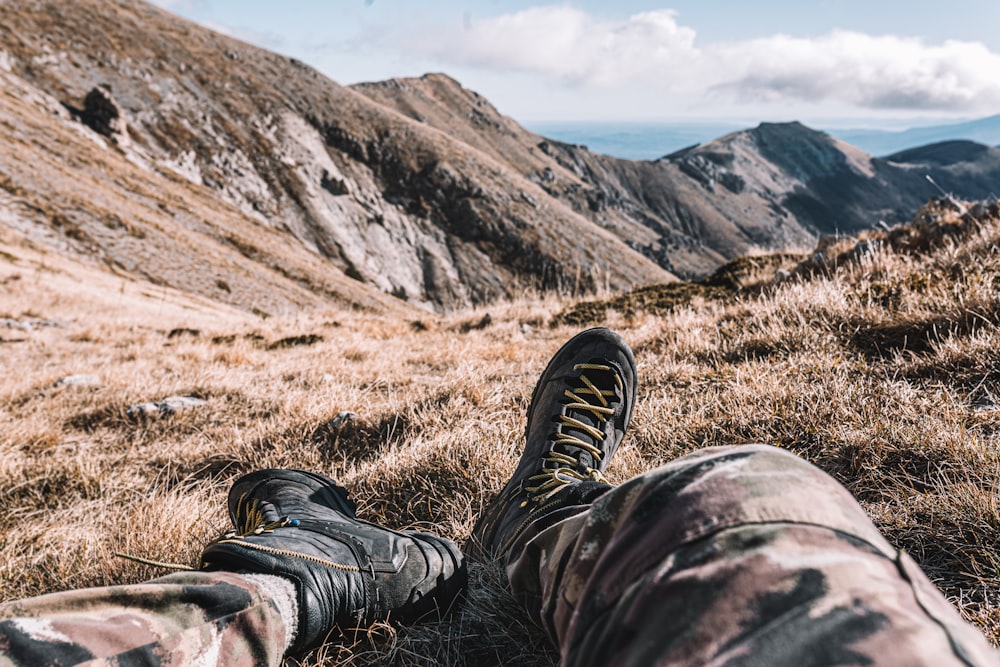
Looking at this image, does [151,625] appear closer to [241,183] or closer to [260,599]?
[260,599]

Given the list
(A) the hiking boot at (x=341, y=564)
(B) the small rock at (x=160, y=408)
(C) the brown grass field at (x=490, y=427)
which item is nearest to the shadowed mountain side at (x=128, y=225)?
(B) the small rock at (x=160, y=408)

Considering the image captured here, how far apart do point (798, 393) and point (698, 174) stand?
202m

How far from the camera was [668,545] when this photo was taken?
2.99ft

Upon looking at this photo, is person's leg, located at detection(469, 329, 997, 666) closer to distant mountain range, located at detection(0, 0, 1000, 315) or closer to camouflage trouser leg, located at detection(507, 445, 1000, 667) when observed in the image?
camouflage trouser leg, located at detection(507, 445, 1000, 667)

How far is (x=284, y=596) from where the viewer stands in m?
1.34

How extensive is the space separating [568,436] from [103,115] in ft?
228

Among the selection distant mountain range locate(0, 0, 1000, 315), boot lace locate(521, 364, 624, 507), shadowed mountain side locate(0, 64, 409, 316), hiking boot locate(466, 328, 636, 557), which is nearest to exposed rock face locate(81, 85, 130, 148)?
distant mountain range locate(0, 0, 1000, 315)

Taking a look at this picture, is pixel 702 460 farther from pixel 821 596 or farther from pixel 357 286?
pixel 357 286

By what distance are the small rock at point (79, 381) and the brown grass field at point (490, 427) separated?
0.22 ft

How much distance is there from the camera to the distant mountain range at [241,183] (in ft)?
104

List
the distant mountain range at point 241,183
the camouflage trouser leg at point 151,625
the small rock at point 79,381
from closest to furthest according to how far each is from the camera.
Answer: the camouflage trouser leg at point 151,625 → the small rock at point 79,381 → the distant mountain range at point 241,183

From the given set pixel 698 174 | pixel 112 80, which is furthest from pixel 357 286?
pixel 698 174

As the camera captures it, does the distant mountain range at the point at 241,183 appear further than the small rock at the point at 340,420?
Yes

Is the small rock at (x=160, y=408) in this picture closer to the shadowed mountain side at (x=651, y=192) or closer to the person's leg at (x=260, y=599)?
the person's leg at (x=260, y=599)
